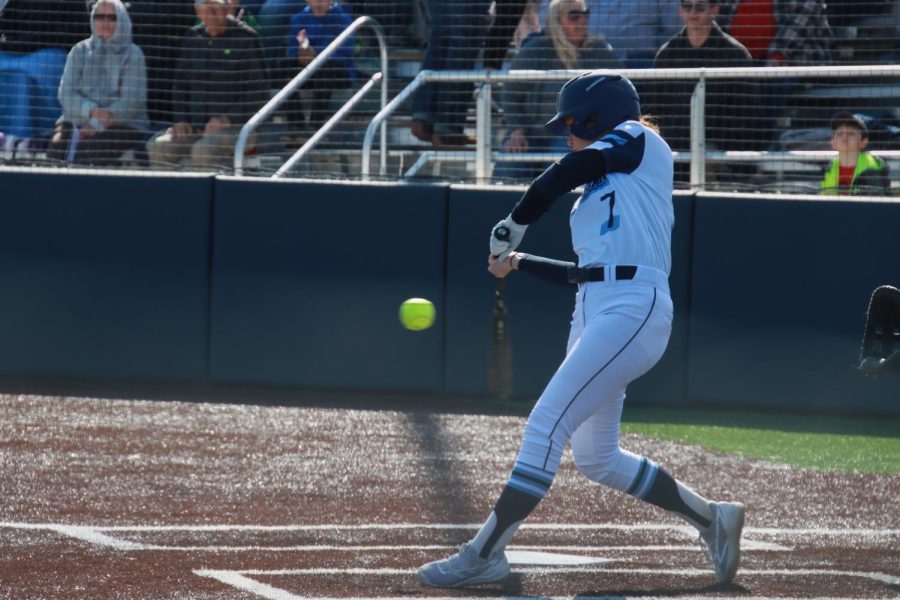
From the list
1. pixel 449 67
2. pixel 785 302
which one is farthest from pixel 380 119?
pixel 785 302

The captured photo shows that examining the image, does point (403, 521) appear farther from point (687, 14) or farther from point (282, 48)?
point (282, 48)

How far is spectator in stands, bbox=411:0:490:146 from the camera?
10.5m

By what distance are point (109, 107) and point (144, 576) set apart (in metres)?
6.41

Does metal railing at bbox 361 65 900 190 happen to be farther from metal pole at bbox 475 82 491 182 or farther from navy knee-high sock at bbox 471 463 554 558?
navy knee-high sock at bbox 471 463 554 558

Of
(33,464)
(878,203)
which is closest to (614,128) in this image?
(33,464)

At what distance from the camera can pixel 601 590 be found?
486 centimetres

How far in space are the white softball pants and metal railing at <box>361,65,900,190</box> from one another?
14.8 ft

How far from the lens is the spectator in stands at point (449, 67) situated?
10.5 meters

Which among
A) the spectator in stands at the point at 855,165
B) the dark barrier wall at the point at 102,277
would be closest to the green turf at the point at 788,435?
the spectator in stands at the point at 855,165

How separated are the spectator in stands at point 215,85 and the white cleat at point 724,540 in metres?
6.27

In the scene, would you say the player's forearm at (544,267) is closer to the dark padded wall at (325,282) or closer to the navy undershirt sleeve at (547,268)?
the navy undershirt sleeve at (547,268)

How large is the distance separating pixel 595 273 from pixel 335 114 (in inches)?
237

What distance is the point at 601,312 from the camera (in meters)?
4.93

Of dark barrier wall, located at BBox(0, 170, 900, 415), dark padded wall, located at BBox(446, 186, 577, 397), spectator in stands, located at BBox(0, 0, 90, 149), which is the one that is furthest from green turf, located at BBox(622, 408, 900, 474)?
spectator in stands, located at BBox(0, 0, 90, 149)
